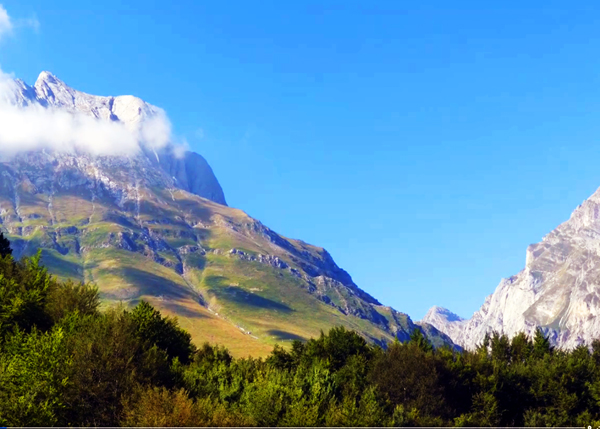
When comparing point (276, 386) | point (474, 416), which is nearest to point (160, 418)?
point (276, 386)

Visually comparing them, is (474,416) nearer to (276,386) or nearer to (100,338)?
(276,386)

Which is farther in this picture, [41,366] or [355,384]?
[355,384]

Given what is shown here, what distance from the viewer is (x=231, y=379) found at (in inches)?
3875

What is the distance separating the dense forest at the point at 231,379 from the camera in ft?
176

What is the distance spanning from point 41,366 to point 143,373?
10.9 metres

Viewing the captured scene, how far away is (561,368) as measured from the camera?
107 m

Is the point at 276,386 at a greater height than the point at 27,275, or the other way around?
the point at 27,275

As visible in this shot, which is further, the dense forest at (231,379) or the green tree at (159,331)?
the green tree at (159,331)

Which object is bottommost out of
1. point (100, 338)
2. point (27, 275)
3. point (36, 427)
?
point (36, 427)

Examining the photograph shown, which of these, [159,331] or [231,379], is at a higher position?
[159,331]

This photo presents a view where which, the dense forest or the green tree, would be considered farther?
the green tree

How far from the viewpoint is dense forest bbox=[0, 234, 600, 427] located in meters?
53.8

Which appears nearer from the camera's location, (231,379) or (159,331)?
(231,379)

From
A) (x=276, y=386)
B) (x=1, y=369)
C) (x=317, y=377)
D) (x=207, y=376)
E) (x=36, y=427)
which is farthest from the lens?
(x=207, y=376)
